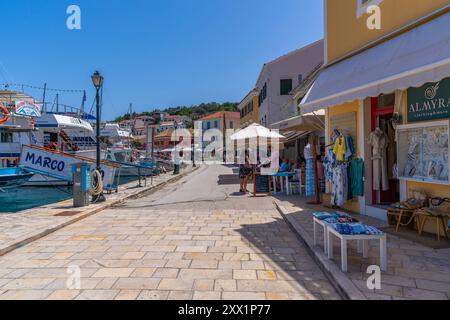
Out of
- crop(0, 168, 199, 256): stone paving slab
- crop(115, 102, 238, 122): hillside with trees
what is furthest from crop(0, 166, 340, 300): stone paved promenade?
crop(115, 102, 238, 122): hillside with trees

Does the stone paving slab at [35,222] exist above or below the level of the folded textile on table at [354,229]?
below

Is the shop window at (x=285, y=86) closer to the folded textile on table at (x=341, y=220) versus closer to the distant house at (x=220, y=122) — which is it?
the folded textile on table at (x=341, y=220)

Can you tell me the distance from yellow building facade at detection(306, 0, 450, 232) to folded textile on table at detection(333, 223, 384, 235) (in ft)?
7.87

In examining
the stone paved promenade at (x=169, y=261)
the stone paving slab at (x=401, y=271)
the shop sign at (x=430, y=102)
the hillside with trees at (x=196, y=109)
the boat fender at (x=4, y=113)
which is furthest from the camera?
the hillside with trees at (x=196, y=109)

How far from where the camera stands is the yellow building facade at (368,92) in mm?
6227

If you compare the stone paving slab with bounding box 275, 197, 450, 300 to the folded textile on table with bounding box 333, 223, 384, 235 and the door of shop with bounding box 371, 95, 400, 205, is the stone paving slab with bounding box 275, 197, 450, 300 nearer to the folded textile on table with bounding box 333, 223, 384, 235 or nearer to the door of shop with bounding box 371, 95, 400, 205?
the folded textile on table with bounding box 333, 223, 384, 235

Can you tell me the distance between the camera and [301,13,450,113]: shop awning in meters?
4.82

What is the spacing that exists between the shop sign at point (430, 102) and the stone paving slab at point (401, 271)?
2417mm

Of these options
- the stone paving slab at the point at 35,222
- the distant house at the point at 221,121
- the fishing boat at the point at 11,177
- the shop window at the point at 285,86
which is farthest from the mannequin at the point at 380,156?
the distant house at the point at 221,121

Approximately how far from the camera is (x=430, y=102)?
622 cm

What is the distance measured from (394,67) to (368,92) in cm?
66

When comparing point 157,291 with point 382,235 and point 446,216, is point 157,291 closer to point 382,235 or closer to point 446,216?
point 382,235
